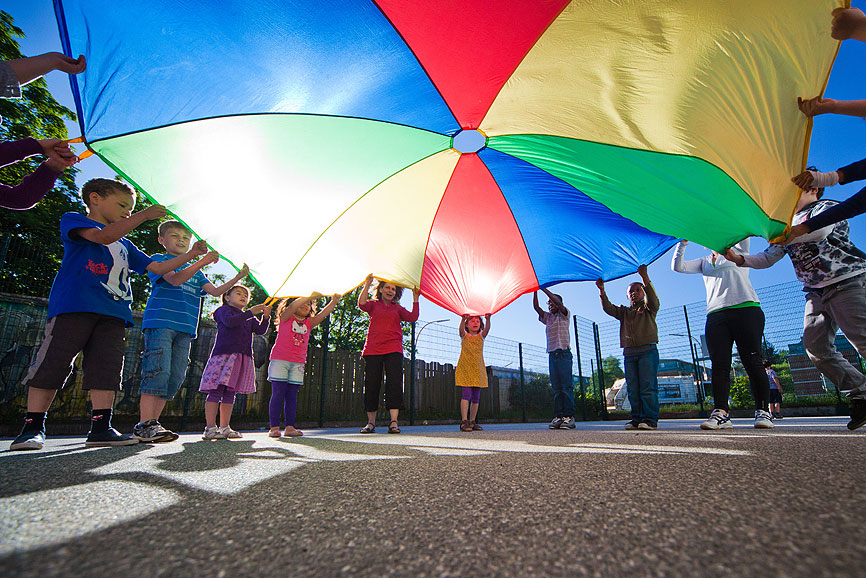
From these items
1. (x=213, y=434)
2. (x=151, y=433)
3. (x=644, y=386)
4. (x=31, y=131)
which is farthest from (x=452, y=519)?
(x=31, y=131)

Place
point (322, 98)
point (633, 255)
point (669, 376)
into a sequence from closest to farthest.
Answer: point (322, 98) → point (633, 255) → point (669, 376)

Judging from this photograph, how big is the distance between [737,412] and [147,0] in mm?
11950

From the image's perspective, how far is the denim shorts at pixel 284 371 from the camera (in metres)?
4.00

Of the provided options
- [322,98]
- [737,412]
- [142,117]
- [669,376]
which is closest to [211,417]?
[142,117]

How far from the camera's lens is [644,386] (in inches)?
→ 160

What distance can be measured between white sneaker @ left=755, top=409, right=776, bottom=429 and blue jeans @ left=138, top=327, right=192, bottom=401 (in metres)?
4.50

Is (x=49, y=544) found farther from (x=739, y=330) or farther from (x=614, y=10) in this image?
(x=739, y=330)

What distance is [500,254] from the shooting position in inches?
181

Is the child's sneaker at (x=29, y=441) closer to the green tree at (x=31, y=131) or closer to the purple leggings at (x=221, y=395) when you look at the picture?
the purple leggings at (x=221, y=395)

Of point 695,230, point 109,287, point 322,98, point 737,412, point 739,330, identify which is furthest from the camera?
point 737,412

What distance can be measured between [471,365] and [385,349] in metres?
1.22

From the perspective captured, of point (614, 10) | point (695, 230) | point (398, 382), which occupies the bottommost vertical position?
point (398, 382)

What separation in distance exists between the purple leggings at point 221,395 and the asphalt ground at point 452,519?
6.82 feet

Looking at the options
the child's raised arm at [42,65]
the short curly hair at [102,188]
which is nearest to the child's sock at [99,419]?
the short curly hair at [102,188]
